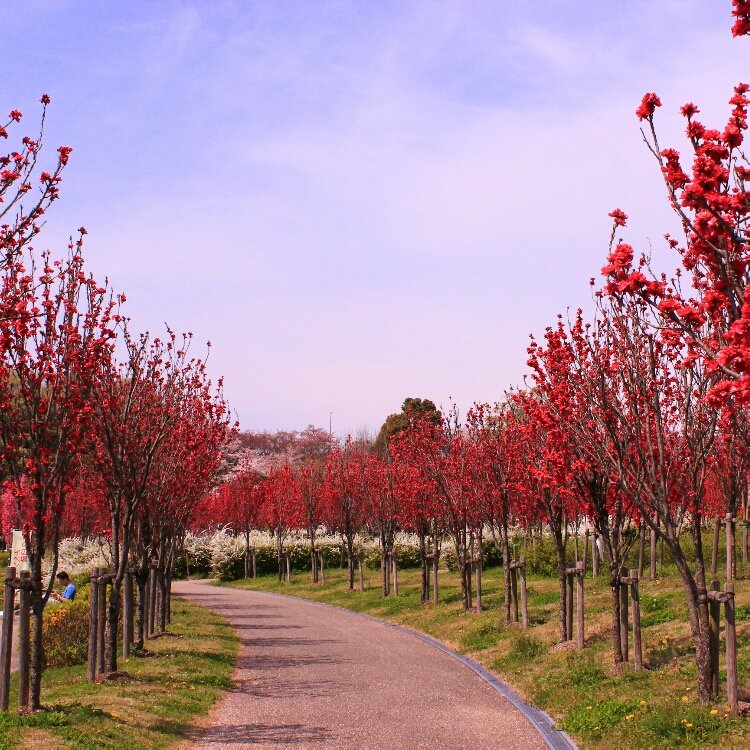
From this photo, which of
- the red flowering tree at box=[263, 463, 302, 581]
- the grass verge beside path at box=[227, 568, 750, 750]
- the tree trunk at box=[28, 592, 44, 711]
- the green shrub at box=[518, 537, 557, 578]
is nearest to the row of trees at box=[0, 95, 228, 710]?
the tree trunk at box=[28, 592, 44, 711]

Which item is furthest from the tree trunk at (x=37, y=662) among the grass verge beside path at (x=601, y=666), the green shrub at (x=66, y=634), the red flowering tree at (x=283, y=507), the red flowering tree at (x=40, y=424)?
the red flowering tree at (x=283, y=507)

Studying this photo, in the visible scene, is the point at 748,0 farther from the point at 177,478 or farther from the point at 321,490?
the point at 321,490

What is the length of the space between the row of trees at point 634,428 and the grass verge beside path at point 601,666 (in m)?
0.66

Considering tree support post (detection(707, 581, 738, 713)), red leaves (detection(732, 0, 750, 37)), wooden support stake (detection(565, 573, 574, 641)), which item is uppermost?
red leaves (detection(732, 0, 750, 37))

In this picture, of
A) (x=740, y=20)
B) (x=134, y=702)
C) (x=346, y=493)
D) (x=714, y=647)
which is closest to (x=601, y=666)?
(x=714, y=647)

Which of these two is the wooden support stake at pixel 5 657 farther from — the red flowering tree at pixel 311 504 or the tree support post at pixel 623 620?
the red flowering tree at pixel 311 504

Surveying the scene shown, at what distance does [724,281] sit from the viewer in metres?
6.53

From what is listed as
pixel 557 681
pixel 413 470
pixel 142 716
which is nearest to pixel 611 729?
pixel 557 681

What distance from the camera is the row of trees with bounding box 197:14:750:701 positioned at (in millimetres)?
6395

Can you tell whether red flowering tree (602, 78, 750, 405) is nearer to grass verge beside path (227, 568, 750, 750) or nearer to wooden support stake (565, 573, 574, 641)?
grass verge beside path (227, 568, 750, 750)

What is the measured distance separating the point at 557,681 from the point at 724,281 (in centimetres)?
859

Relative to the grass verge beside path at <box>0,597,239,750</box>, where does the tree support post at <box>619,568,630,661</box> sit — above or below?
above

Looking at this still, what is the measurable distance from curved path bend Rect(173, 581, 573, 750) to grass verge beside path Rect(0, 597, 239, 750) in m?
0.40

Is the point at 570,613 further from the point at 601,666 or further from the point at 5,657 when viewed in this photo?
the point at 5,657
